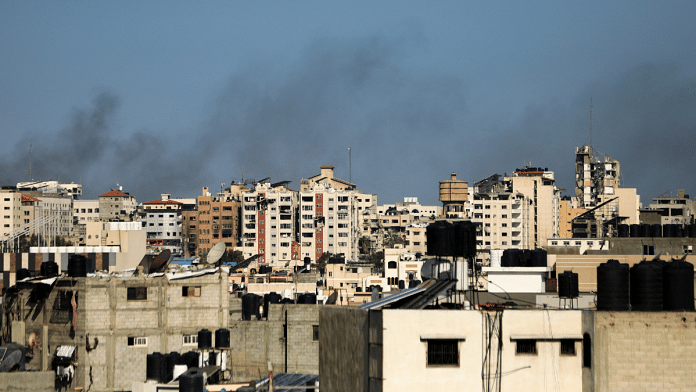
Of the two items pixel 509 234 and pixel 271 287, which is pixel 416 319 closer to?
pixel 271 287

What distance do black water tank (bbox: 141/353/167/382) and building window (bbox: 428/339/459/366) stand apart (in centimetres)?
2421

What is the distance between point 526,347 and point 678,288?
324cm

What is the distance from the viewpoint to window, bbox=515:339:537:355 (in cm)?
1912

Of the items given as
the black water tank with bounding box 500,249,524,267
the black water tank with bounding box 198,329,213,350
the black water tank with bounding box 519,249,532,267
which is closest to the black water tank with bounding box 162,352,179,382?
the black water tank with bounding box 198,329,213,350

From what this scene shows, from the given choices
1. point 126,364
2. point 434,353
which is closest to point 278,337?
point 126,364

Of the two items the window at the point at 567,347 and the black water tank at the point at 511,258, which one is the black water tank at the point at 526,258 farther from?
the window at the point at 567,347

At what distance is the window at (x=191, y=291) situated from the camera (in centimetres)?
4769

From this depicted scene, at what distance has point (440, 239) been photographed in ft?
71.2

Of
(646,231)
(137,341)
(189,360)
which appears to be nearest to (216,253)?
(137,341)

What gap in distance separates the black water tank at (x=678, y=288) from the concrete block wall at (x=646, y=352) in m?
0.40

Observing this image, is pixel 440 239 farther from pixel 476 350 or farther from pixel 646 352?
pixel 646 352

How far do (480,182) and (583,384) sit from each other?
175 meters

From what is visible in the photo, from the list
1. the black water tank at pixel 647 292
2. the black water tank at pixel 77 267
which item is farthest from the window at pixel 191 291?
the black water tank at pixel 647 292

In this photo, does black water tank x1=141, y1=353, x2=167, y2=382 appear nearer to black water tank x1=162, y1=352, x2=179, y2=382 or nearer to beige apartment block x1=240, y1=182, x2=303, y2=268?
black water tank x1=162, y1=352, x2=179, y2=382
